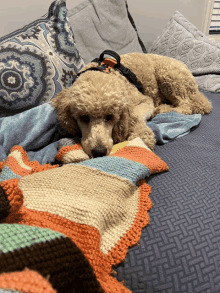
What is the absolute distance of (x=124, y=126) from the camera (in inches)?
39.3

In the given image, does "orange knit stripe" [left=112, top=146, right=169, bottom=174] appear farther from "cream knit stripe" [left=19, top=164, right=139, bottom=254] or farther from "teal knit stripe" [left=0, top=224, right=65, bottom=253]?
"teal knit stripe" [left=0, top=224, right=65, bottom=253]

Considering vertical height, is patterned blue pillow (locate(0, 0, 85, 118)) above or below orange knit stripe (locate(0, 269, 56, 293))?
above

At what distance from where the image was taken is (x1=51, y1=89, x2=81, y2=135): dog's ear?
3.12 ft

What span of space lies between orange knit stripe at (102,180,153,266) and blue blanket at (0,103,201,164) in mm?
408

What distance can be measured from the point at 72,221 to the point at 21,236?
136mm

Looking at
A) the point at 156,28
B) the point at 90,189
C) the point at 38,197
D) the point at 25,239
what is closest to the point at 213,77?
the point at 156,28

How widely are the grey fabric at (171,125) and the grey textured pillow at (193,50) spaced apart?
71 cm

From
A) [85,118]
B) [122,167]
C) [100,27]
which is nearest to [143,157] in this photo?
[122,167]

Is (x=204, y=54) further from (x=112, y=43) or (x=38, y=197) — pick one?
(x=38, y=197)

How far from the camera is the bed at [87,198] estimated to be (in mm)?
410

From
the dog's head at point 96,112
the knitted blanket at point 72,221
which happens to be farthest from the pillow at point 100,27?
the knitted blanket at point 72,221

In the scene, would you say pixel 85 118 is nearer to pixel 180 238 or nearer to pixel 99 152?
pixel 99 152

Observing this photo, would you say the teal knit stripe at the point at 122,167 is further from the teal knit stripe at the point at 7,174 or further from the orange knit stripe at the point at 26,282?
the orange knit stripe at the point at 26,282

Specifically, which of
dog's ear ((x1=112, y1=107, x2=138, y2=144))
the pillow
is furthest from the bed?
the pillow
